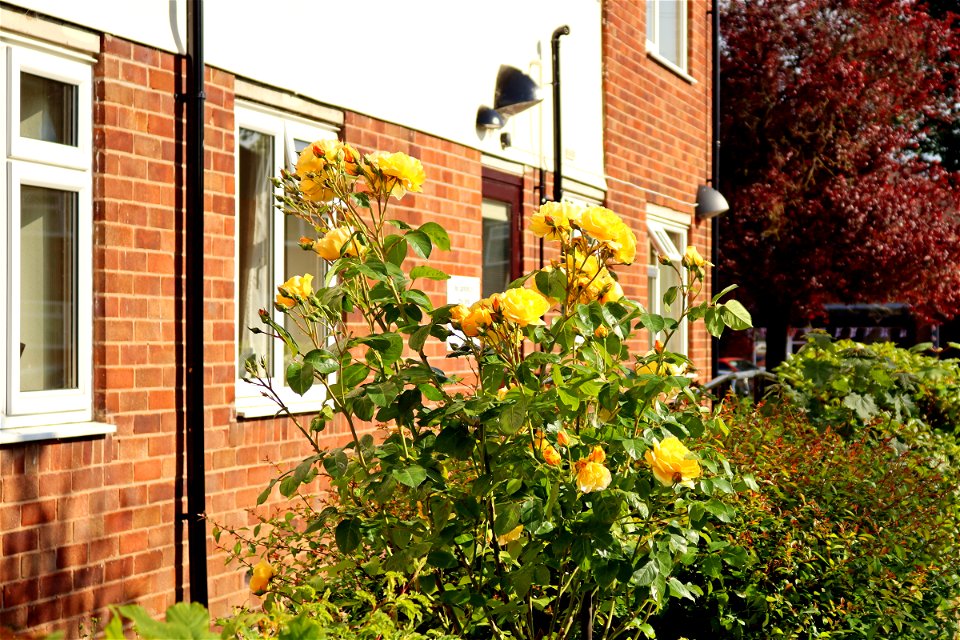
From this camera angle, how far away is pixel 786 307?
20.9m

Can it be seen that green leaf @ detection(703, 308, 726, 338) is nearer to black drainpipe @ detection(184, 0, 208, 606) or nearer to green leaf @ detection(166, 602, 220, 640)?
green leaf @ detection(166, 602, 220, 640)

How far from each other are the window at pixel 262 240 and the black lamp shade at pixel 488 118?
1.92m

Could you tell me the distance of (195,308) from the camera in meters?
5.32

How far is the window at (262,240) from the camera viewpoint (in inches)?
233

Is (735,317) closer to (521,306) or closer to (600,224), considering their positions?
(600,224)

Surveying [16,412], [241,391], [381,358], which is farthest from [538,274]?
[241,391]

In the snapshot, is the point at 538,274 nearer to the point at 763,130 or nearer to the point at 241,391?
the point at 241,391

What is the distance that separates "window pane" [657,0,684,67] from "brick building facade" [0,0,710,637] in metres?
6.43

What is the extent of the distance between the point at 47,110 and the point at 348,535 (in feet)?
8.86

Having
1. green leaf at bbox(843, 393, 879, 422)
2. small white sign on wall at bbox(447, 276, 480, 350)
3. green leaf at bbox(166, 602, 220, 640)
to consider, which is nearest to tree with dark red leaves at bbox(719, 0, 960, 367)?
small white sign on wall at bbox(447, 276, 480, 350)

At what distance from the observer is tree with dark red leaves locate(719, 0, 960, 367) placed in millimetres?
19297

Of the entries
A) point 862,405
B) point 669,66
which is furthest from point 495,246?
point 669,66

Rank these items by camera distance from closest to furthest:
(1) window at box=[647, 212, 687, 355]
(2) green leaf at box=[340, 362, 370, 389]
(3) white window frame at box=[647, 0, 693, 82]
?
(2) green leaf at box=[340, 362, 370, 389] < (1) window at box=[647, 212, 687, 355] < (3) white window frame at box=[647, 0, 693, 82]

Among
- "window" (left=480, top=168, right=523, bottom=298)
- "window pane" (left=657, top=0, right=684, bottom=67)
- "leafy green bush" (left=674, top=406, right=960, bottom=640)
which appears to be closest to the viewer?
"leafy green bush" (left=674, top=406, right=960, bottom=640)
